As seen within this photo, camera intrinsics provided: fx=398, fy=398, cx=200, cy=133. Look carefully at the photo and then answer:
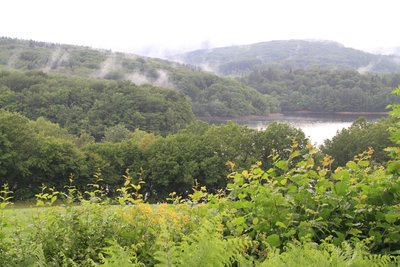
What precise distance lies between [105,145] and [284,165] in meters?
41.9

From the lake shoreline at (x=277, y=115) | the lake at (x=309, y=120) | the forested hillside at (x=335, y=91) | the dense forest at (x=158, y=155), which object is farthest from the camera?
the forested hillside at (x=335, y=91)

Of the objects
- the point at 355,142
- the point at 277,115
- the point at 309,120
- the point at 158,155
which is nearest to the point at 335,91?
the point at 277,115

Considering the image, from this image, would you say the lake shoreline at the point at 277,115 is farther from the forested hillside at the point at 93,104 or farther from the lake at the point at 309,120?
the forested hillside at the point at 93,104

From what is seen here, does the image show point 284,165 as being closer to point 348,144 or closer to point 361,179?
point 361,179

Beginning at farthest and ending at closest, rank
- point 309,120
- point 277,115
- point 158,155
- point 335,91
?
point 335,91 → point 277,115 → point 309,120 → point 158,155

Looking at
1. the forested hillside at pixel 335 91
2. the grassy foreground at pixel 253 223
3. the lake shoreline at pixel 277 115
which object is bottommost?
the lake shoreline at pixel 277 115

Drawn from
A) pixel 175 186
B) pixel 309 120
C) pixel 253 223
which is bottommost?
pixel 175 186

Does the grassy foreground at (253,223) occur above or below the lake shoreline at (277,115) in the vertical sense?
above

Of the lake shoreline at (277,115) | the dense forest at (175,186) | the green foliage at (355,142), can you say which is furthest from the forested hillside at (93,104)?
the green foliage at (355,142)

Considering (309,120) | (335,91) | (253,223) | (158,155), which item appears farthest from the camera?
(335,91)

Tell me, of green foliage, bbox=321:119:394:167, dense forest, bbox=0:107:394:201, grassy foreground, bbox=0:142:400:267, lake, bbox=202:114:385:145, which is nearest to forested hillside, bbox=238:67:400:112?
lake, bbox=202:114:385:145

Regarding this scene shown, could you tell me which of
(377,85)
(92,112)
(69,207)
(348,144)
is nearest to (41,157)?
(348,144)

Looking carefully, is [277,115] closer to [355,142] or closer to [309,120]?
[309,120]

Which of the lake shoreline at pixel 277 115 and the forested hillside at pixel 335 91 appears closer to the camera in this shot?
the lake shoreline at pixel 277 115
